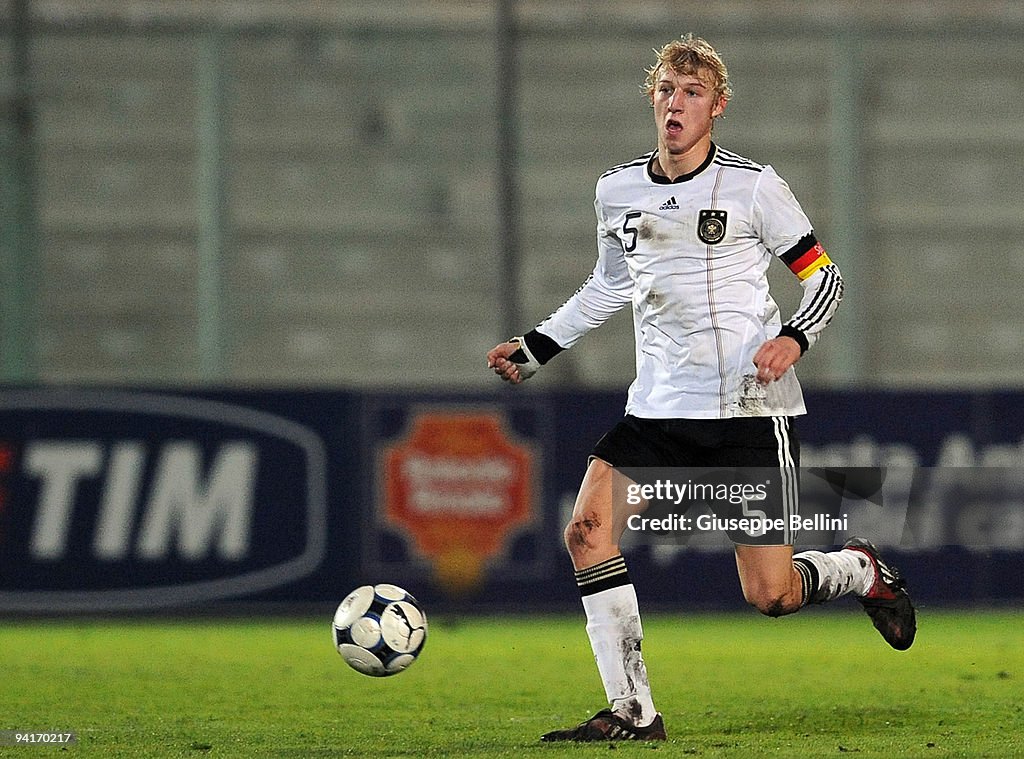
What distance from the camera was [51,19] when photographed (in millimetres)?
14031

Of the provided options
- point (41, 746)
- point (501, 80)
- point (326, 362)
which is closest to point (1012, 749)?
point (41, 746)

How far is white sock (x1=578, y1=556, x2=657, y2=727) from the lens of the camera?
5.31m

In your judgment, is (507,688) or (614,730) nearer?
(614,730)

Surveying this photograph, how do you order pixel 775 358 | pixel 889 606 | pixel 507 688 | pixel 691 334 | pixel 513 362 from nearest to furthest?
1. pixel 775 358
2. pixel 691 334
3. pixel 513 362
4. pixel 889 606
5. pixel 507 688

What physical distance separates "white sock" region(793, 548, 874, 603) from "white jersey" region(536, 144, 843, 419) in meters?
0.53

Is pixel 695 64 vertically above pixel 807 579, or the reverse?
pixel 695 64

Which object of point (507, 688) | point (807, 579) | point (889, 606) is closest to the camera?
point (807, 579)

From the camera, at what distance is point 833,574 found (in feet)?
19.0

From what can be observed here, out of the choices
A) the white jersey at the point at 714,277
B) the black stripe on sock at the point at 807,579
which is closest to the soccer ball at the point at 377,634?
the white jersey at the point at 714,277

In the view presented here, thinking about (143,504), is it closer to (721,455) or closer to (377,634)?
(377,634)

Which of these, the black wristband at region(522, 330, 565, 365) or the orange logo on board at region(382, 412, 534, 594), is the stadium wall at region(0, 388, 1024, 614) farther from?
the black wristband at region(522, 330, 565, 365)

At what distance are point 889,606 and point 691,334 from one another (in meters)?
1.26

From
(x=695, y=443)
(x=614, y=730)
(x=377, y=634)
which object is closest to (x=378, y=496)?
(x=377, y=634)

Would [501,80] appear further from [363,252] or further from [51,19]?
[51,19]
